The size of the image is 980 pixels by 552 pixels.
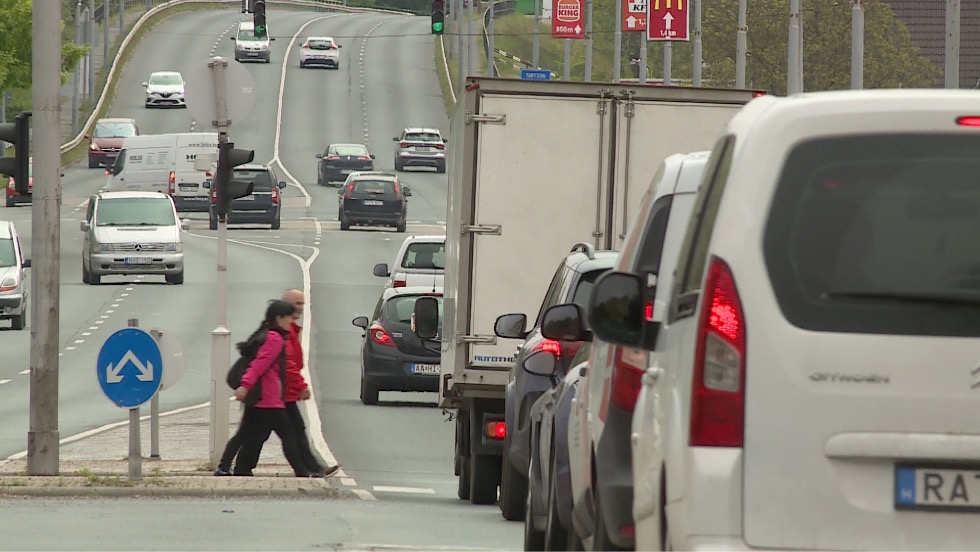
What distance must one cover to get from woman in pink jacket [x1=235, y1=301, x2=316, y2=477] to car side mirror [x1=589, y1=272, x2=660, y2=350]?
10138 mm

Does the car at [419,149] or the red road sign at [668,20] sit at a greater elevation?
the red road sign at [668,20]

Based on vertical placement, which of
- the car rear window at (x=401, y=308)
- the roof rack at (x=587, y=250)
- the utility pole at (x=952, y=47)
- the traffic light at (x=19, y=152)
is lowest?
the car rear window at (x=401, y=308)

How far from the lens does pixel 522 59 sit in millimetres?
125000

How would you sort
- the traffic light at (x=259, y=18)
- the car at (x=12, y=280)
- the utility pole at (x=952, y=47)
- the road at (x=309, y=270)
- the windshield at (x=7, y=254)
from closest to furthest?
the road at (x=309, y=270)
the utility pole at (x=952, y=47)
the car at (x=12, y=280)
the windshield at (x=7, y=254)
the traffic light at (x=259, y=18)

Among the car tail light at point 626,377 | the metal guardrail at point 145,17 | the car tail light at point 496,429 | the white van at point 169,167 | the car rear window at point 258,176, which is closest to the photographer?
the car tail light at point 626,377

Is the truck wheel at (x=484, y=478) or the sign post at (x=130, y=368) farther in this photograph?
the sign post at (x=130, y=368)

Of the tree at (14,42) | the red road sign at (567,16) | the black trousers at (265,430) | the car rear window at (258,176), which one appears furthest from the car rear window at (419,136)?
A: the black trousers at (265,430)

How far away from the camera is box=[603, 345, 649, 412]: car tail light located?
6.72 metres

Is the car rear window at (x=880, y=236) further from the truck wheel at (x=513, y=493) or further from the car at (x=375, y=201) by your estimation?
the car at (x=375, y=201)

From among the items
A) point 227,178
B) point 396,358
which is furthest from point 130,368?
point 396,358

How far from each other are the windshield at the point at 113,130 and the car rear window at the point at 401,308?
53058 mm

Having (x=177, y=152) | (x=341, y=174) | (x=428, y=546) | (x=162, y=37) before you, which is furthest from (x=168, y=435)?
(x=162, y=37)

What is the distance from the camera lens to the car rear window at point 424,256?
31.6m

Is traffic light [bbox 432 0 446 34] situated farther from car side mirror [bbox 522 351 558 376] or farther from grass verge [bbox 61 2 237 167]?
car side mirror [bbox 522 351 558 376]
